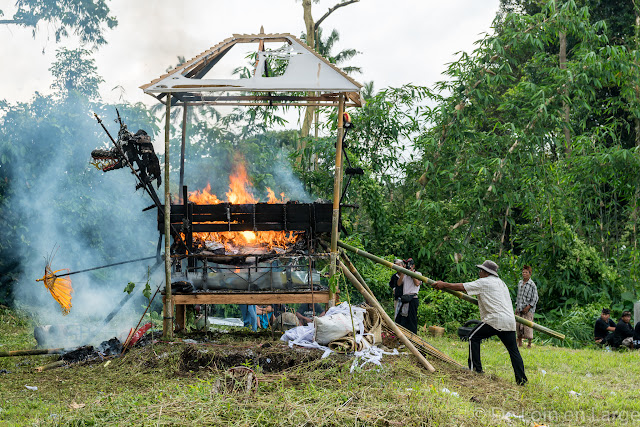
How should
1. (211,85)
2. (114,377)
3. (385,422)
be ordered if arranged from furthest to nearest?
(211,85)
(114,377)
(385,422)

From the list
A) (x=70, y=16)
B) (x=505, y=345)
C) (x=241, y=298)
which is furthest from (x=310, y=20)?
(x=505, y=345)

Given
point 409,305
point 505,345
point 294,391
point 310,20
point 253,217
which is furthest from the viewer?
point 310,20

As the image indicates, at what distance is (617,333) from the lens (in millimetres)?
12258

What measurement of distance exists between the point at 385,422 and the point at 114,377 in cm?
416

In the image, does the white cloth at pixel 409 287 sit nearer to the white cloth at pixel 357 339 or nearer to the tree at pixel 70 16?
the white cloth at pixel 357 339

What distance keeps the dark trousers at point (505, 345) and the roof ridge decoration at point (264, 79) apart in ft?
13.6

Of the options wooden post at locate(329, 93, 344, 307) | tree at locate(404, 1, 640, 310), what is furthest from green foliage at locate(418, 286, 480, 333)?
wooden post at locate(329, 93, 344, 307)

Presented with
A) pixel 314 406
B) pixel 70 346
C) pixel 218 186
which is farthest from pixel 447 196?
pixel 314 406

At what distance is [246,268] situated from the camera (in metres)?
10.2

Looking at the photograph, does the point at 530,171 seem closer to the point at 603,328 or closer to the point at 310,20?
the point at 603,328

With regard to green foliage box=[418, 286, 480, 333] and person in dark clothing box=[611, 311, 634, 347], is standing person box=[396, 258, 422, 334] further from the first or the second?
person in dark clothing box=[611, 311, 634, 347]

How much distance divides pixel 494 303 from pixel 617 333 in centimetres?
583

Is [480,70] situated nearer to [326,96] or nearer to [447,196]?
[447,196]

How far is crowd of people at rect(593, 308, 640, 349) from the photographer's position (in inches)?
473
